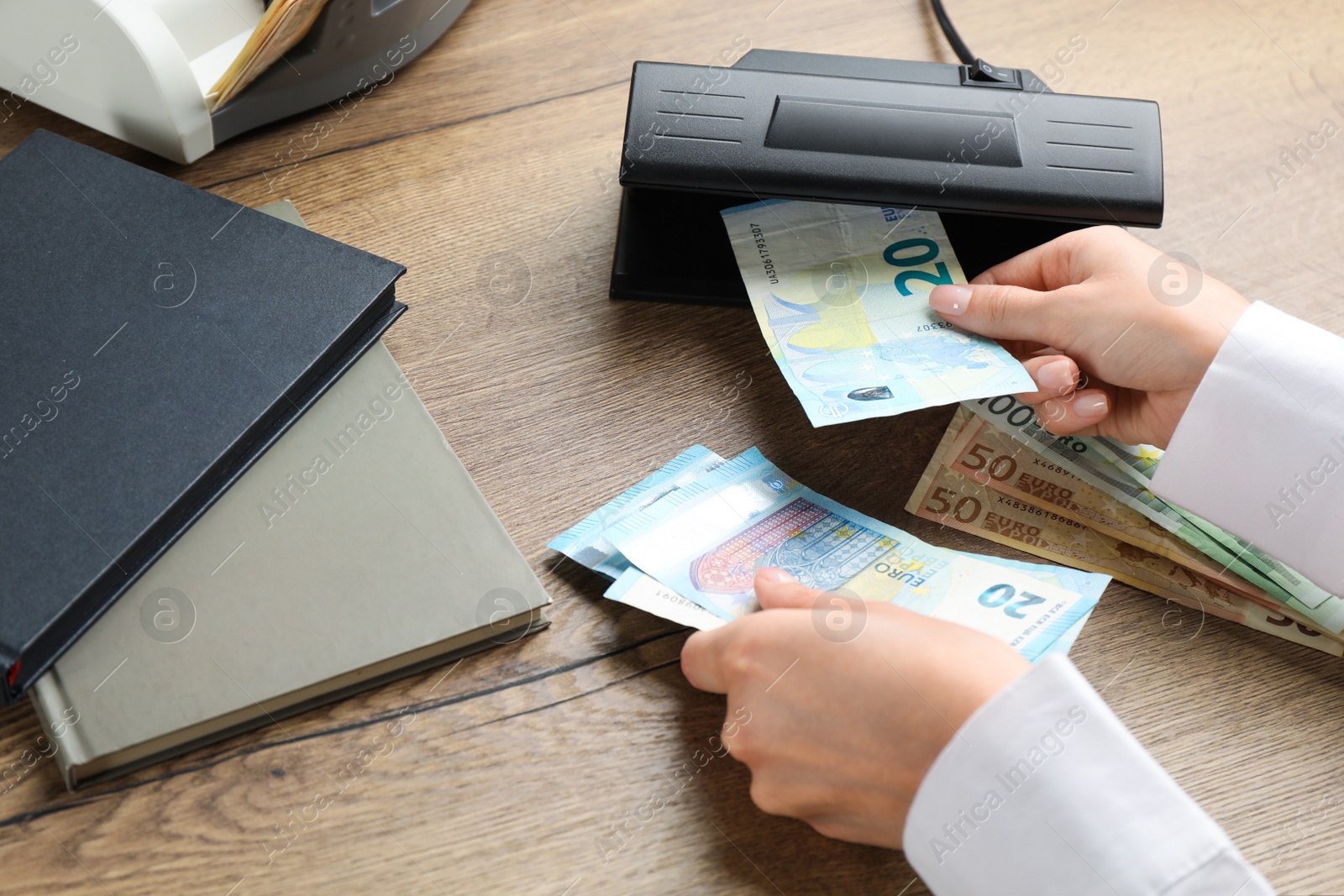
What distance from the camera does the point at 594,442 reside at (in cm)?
70

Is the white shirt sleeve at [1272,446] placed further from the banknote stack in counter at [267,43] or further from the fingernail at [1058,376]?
the banknote stack in counter at [267,43]

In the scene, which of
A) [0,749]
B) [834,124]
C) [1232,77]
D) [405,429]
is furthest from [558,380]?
[1232,77]

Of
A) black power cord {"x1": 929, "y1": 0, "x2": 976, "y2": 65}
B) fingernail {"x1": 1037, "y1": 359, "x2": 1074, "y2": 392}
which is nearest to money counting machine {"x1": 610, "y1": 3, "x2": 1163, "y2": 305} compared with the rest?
fingernail {"x1": 1037, "y1": 359, "x2": 1074, "y2": 392}

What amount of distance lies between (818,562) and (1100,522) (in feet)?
0.67

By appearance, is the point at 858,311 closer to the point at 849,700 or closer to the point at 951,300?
the point at 951,300

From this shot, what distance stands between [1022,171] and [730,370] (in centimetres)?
25

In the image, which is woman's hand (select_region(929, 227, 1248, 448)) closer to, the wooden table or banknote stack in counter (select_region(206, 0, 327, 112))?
the wooden table

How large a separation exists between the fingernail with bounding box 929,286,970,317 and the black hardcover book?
0.38m

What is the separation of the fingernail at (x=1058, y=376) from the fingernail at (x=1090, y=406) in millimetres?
16

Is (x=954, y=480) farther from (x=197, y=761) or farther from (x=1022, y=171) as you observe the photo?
(x=197, y=761)

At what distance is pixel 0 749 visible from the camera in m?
0.54

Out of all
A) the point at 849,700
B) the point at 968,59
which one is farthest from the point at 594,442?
the point at 968,59

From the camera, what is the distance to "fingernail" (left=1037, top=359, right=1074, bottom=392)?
710 mm

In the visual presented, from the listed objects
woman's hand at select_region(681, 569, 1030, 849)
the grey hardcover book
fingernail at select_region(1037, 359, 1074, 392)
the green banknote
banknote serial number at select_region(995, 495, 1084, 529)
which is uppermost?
the grey hardcover book
